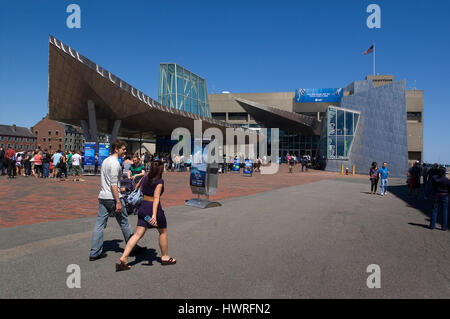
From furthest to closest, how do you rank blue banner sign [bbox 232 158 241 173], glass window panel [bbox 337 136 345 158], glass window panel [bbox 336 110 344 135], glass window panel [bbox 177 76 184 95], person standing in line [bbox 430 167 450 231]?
1. glass window panel [bbox 177 76 184 95]
2. glass window panel [bbox 336 110 344 135]
3. glass window panel [bbox 337 136 345 158]
4. blue banner sign [bbox 232 158 241 173]
5. person standing in line [bbox 430 167 450 231]

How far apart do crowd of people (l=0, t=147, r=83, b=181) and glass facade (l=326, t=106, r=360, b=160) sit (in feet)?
87.0

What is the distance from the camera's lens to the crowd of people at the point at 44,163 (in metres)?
17.1

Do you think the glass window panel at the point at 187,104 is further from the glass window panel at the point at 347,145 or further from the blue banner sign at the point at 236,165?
the glass window panel at the point at 347,145

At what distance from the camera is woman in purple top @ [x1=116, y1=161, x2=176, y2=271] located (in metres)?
4.52

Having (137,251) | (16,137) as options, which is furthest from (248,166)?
(16,137)

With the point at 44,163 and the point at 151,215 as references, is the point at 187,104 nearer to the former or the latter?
the point at 44,163

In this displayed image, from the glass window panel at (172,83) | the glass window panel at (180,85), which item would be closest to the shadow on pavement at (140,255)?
the glass window panel at (172,83)

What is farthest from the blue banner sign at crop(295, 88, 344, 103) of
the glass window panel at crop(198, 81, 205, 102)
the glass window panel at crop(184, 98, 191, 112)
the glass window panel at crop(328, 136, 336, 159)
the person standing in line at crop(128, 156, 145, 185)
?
the person standing in line at crop(128, 156, 145, 185)

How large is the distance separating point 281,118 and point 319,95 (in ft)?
69.9

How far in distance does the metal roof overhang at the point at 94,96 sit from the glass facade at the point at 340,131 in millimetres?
14139

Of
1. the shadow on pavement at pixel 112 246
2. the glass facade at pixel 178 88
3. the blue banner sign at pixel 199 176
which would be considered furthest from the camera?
the glass facade at pixel 178 88

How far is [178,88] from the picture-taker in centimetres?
4906

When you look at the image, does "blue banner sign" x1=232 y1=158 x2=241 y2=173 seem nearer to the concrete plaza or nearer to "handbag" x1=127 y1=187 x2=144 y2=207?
the concrete plaza

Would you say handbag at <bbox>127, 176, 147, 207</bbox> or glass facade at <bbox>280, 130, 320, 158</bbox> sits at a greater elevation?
glass facade at <bbox>280, 130, 320, 158</bbox>
